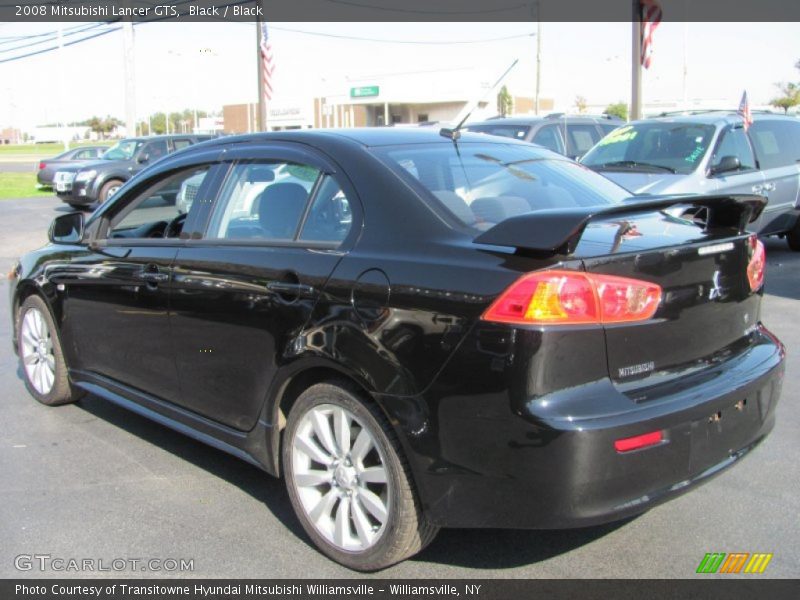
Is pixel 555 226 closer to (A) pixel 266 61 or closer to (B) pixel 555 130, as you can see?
(B) pixel 555 130

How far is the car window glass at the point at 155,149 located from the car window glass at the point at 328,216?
18569 mm

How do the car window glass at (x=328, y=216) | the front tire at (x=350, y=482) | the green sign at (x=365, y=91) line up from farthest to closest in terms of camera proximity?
1. the green sign at (x=365, y=91)
2. the car window glass at (x=328, y=216)
3. the front tire at (x=350, y=482)

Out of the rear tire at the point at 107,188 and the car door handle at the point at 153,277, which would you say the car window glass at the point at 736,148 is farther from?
the rear tire at the point at 107,188

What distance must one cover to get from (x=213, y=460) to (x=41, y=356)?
177 centimetres

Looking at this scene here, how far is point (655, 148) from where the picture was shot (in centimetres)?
1007


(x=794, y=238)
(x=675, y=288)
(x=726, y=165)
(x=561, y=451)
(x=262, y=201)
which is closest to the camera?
(x=561, y=451)

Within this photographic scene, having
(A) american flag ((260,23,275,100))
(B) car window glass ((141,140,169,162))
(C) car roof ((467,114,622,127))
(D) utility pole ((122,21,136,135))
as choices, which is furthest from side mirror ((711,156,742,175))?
(D) utility pole ((122,21,136,135))

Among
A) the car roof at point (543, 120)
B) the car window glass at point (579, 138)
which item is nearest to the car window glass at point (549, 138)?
the car roof at point (543, 120)

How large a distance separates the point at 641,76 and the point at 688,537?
46.8 feet

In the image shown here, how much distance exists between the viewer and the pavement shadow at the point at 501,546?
3346 millimetres

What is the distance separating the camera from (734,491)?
393 cm

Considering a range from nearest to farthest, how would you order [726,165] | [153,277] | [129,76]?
[153,277] → [726,165] → [129,76]

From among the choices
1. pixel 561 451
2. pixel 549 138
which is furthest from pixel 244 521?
pixel 549 138
